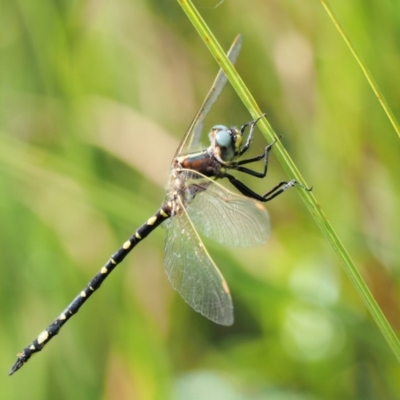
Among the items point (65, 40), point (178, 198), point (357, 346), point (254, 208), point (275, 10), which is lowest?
point (357, 346)

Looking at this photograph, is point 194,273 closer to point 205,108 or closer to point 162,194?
point 205,108

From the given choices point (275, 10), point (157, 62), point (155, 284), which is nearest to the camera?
point (275, 10)

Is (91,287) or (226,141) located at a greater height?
(226,141)

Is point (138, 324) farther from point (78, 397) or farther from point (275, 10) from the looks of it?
point (275, 10)

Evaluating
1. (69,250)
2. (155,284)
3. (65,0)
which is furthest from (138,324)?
(65,0)

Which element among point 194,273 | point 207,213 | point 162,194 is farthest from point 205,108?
point 162,194

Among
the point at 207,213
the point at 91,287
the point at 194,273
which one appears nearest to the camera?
the point at 194,273

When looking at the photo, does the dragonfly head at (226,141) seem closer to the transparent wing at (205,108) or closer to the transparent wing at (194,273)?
the transparent wing at (205,108)

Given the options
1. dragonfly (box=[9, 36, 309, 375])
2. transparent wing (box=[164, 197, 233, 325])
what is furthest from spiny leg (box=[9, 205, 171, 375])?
transparent wing (box=[164, 197, 233, 325])
